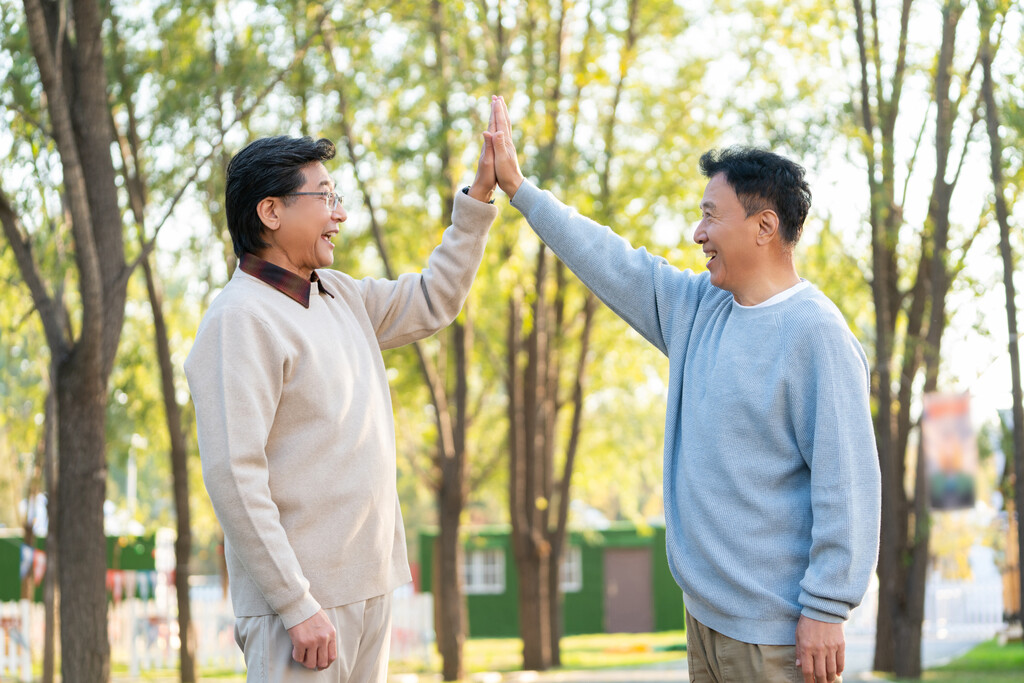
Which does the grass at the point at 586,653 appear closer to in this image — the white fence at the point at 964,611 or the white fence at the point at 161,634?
the white fence at the point at 161,634

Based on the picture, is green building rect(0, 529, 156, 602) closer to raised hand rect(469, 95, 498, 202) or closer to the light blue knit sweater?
raised hand rect(469, 95, 498, 202)

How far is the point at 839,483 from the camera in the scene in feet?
7.39

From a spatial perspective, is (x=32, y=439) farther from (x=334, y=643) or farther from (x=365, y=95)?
(x=334, y=643)

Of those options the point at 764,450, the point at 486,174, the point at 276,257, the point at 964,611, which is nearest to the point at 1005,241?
the point at 486,174

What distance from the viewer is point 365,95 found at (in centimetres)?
1013

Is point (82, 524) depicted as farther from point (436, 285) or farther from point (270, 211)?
point (270, 211)

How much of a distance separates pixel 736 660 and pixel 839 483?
460 mm

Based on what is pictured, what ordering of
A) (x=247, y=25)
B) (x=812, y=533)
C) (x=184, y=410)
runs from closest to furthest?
(x=812, y=533)
(x=247, y=25)
(x=184, y=410)

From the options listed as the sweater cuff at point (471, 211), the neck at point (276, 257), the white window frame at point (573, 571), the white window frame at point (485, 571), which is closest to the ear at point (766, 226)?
the sweater cuff at point (471, 211)

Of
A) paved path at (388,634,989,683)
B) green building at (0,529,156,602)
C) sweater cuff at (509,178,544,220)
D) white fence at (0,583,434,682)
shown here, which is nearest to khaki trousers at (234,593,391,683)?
sweater cuff at (509,178,544,220)

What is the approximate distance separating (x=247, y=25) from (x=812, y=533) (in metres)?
6.90

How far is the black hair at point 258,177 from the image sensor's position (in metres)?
2.51

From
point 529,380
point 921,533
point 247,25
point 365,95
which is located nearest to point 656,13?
point 365,95

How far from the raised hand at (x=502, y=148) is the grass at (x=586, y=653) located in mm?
11096
